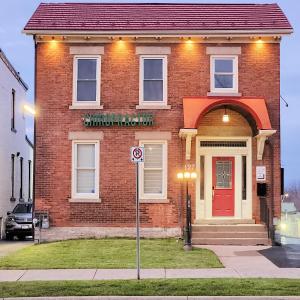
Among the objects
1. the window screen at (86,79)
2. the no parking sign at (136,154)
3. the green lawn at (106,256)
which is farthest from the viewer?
the window screen at (86,79)

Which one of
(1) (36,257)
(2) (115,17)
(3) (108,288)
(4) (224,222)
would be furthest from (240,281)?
(2) (115,17)

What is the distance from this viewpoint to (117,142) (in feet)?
72.6

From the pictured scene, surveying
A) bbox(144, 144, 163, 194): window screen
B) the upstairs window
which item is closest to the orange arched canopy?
bbox(144, 144, 163, 194): window screen

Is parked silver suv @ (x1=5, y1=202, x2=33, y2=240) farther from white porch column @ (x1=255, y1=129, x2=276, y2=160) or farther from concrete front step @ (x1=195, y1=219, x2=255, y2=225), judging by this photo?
white porch column @ (x1=255, y1=129, x2=276, y2=160)

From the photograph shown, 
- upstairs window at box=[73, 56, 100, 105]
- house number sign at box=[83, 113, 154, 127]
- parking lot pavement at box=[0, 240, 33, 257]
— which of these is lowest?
parking lot pavement at box=[0, 240, 33, 257]

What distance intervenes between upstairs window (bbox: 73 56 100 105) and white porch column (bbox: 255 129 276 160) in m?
5.72

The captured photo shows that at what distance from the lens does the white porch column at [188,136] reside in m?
20.8

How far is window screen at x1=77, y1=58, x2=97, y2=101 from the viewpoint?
73.8 feet

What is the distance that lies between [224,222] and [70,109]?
21.6ft

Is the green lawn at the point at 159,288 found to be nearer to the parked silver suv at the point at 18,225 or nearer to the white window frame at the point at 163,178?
the white window frame at the point at 163,178

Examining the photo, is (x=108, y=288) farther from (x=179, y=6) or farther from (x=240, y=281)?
(x=179, y=6)

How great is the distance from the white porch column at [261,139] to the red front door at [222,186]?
1130 millimetres

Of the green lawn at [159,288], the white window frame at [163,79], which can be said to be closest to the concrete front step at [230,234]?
the white window frame at [163,79]

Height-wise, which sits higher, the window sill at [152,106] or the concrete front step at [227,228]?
the window sill at [152,106]
